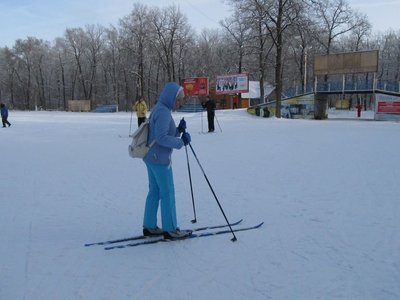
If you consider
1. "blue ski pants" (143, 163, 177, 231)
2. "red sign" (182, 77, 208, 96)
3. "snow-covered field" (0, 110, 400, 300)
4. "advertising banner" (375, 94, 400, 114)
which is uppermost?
"red sign" (182, 77, 208, 96)

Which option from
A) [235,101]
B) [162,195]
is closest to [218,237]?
[162,195]

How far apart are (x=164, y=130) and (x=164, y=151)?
290mm

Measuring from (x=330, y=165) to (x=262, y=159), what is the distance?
207cm

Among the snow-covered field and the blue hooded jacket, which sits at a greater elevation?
the blue hooded jacket

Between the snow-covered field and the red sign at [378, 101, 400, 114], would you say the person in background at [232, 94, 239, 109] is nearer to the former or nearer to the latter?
the red sign at [378, 101, 400, 114]

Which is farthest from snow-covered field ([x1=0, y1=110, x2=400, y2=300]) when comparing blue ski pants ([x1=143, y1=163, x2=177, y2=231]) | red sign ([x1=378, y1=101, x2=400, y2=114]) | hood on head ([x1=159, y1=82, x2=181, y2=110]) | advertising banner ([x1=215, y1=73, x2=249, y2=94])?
advertising banner ([x1=215, y1=73, x2=249, y2=94])

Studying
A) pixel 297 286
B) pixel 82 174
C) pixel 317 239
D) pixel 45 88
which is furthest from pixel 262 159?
pixel 45 88

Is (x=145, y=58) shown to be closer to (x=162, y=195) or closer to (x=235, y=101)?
(x=235, y=101)

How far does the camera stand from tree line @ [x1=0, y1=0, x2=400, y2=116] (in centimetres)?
5303

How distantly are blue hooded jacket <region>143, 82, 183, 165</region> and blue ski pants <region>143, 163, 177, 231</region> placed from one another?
0.36 feet

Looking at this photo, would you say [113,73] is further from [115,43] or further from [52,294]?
[52,294]

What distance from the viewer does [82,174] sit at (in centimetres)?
966

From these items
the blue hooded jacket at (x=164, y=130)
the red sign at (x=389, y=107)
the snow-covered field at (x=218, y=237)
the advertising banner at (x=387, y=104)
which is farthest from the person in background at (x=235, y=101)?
the blue hooded jacket at (x=164, y=130)

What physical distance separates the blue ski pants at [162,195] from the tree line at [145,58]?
3944cm
